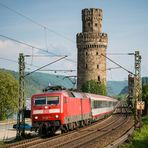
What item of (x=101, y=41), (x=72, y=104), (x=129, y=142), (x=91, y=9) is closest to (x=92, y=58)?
(x=101, y=41)

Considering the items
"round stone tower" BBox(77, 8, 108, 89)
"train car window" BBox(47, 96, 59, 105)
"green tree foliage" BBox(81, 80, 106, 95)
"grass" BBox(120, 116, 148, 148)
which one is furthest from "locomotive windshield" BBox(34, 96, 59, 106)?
"round stone tower" BBox(77, 8, 108, 89)

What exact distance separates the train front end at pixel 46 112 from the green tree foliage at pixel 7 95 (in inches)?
2024

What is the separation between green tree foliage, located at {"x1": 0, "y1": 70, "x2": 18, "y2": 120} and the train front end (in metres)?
51.4

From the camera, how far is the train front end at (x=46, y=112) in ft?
109

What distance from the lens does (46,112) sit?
33.5 metres

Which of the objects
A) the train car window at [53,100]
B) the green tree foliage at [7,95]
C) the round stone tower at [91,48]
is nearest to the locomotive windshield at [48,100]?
the train car window at [53,100]

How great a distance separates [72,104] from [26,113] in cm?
381

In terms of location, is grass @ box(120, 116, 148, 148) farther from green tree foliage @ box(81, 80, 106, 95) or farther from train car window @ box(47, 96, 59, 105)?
green tree foliage @ box(81, 80, 106, 95)

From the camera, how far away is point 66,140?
31172mm

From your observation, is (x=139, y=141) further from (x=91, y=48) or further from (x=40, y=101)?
(x=91, y=48)

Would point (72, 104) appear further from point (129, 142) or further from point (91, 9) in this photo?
point (91, 9)

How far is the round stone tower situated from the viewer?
114 meters

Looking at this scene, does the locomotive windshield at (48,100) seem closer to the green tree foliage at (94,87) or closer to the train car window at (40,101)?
the train car window at (40,101)

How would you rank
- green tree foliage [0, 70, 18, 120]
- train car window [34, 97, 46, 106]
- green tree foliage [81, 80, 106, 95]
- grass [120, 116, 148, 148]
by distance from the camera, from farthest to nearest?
green tree foliage [81, 80, 106, 95], green tree foliage [0, 70, 18, 120], train car window [34, 97, 46, 106], grass [120, 116, 148, 148]
